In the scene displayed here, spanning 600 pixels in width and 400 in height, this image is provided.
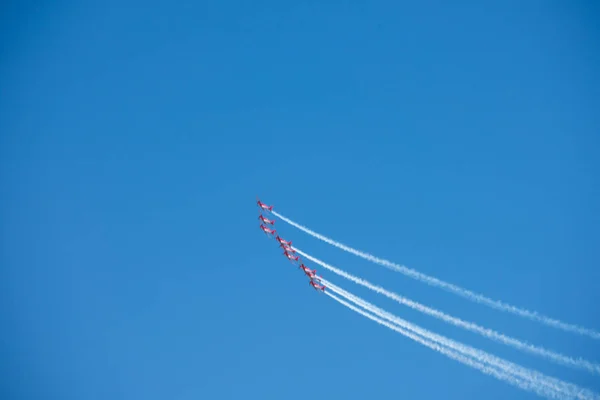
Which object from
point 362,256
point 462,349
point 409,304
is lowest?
point 462,349

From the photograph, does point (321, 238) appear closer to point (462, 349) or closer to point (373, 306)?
point (373, 306)

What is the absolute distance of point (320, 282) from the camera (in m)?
47.1

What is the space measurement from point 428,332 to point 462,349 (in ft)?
9.69

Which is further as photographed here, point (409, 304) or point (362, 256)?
point (362, 256)

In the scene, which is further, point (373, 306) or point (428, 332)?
point (373, 306)

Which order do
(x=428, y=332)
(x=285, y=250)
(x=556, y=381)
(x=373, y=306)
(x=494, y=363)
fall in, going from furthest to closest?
1. (x=285, y=250)
2. (x=373, y=306)
3. (x=428, y=332)
4. (x=494, y=363)
5. (x=556, y=381)

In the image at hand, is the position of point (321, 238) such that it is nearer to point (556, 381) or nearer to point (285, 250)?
point (285, 250)

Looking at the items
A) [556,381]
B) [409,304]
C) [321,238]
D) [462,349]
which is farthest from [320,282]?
[556,381]

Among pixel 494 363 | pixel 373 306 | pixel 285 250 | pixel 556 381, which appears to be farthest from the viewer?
pixel 285 250

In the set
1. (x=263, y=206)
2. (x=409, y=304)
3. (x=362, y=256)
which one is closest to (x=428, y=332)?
(x=409, y=304)

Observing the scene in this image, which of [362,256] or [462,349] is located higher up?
[362,256]

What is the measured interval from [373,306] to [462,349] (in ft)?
27.2

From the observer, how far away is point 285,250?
4881 centimetres

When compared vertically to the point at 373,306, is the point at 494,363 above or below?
below
